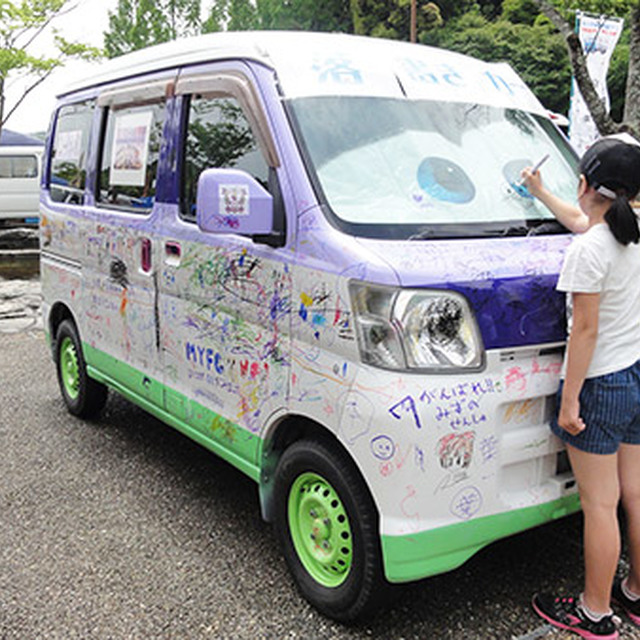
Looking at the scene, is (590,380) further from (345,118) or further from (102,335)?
(102,335)

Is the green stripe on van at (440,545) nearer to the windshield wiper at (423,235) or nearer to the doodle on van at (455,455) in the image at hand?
the doodle on van at (455,455)

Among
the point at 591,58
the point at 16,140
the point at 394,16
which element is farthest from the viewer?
the point at 394,16

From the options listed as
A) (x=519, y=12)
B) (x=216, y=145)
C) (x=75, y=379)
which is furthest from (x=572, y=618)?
(x=519, y=12)

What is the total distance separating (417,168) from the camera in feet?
Answer: 9.16

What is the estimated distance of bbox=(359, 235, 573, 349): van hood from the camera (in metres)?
2.32

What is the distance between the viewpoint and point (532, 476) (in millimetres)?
2510

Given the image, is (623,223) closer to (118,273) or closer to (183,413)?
(183,413)

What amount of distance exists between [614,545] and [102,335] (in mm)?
3053

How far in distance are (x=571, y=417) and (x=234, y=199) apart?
1.35 metres

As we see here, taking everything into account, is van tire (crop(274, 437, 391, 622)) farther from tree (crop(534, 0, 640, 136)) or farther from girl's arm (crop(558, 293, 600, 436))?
tree (crop(534, 0, 640, 136))

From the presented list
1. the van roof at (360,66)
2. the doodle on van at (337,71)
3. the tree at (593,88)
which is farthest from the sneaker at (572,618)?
the tree at (593,88)

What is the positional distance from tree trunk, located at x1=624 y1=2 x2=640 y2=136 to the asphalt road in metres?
4.58

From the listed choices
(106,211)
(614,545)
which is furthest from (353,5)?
(614,545)

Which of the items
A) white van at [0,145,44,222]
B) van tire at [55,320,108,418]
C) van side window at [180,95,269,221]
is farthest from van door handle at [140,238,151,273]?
white van at [0,145,44,222]
